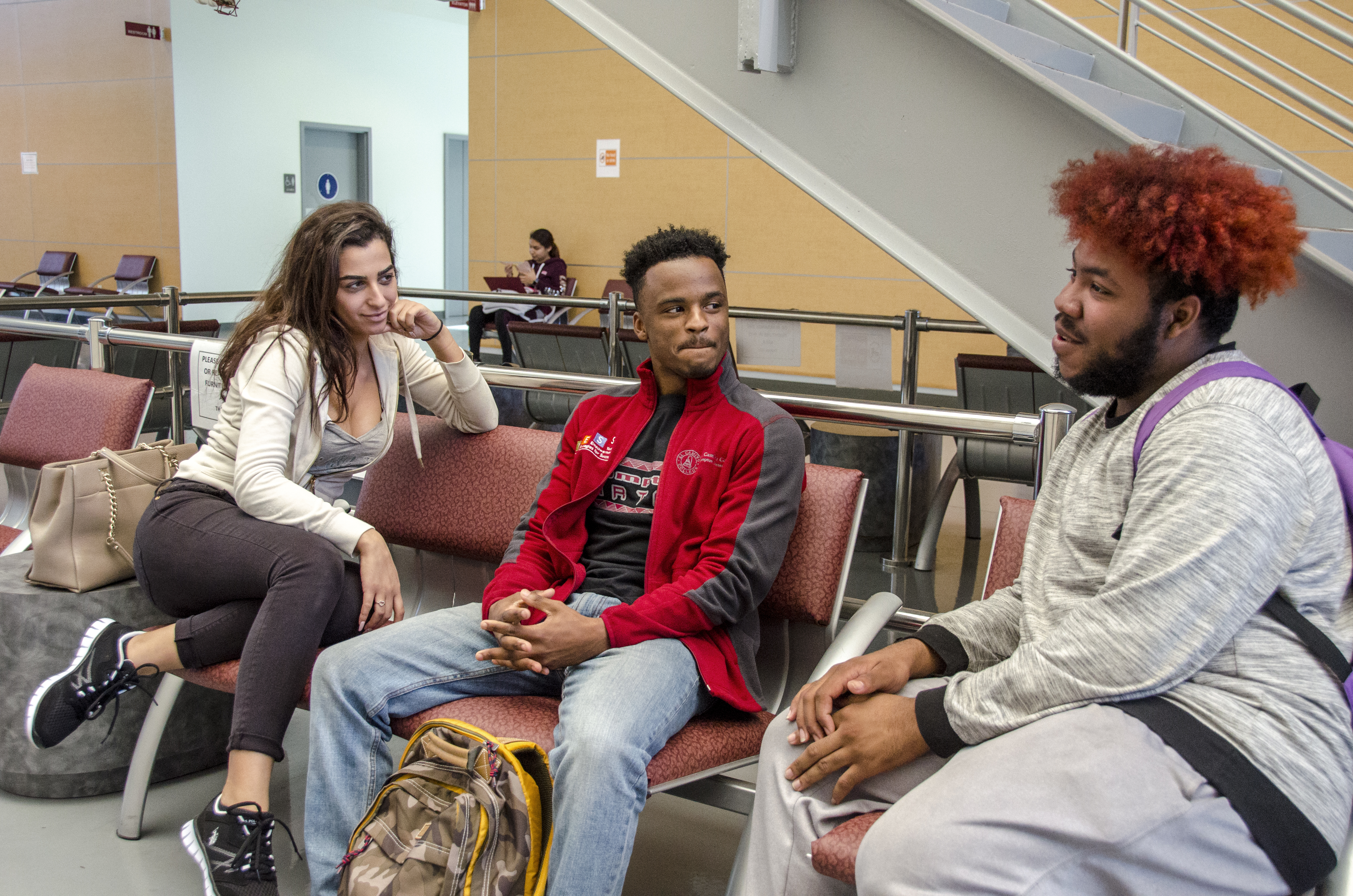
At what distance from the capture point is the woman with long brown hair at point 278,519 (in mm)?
1956

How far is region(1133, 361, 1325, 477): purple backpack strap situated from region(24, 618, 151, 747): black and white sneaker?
1.93 meters

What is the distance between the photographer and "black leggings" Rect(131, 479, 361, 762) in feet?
6.48

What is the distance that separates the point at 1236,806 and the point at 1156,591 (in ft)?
0.86

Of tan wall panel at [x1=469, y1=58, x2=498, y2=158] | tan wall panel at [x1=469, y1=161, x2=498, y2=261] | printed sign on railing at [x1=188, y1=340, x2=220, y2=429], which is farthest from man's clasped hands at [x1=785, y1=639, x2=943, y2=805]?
tan wall panel at [x1=469, y1=58, x2=498, y2=158]

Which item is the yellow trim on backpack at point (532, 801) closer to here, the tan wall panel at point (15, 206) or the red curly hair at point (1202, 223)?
the red curly hair at point (1202, 223)

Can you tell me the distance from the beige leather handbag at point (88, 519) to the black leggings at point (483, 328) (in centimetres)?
329

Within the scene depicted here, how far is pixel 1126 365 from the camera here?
1485 mm

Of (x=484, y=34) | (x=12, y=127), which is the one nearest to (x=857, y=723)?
(x=484, y=34)

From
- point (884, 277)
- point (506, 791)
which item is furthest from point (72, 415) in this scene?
point (884, 277)

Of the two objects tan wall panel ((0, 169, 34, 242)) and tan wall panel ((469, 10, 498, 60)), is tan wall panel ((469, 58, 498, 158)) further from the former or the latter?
tan wall panel ((0, 169, 34, 242))

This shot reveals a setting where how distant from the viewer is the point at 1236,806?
4.03ft

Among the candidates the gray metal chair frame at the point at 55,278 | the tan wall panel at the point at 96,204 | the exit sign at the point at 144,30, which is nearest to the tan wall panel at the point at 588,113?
the exit sign at the point at 144,30

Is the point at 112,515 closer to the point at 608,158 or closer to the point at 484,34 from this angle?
the point at 608,158

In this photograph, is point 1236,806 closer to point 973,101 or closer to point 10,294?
point 973,101
